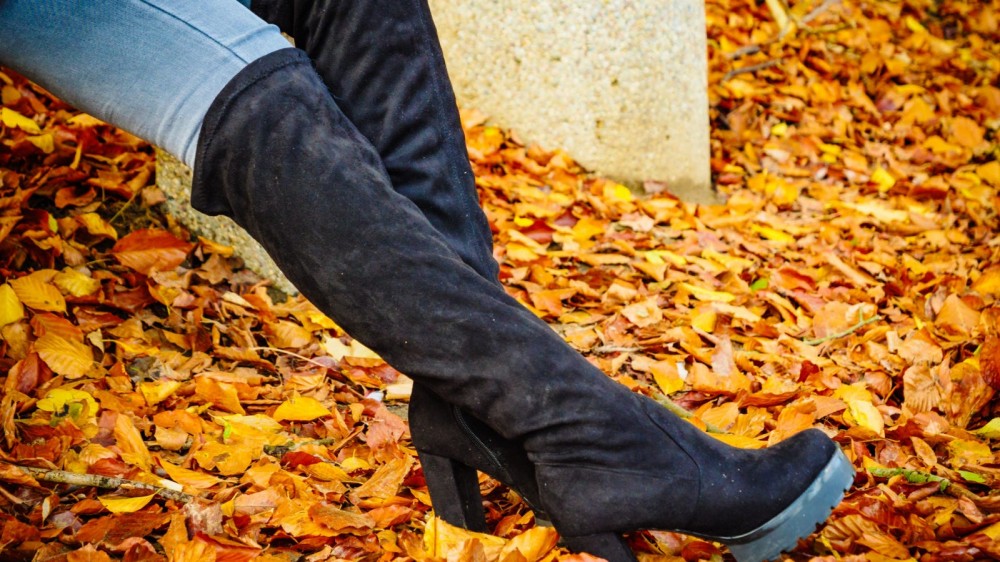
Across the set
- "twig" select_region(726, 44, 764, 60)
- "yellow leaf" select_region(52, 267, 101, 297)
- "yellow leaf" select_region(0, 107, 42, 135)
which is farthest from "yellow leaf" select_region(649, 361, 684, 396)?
"twig" select_region(726, 44, 764, 60)

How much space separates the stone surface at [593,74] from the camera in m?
2.70

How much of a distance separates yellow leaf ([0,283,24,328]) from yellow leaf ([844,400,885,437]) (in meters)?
1.55

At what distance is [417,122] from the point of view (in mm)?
1079

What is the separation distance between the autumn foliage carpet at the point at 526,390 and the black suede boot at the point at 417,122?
0.14m

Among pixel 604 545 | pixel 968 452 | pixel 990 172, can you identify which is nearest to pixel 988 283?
pixel 968 452

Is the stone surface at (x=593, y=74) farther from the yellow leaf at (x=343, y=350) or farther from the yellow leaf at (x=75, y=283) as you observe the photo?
the yellow leaf at (x=75, y=283)

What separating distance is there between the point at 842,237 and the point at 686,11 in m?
0.88

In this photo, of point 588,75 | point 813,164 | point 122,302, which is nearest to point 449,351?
point 122,302

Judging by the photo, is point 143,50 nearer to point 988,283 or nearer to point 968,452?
point 968,452

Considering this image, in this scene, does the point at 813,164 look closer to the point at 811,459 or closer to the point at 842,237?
the point at 842,237

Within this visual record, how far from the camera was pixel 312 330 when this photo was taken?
1825 mm

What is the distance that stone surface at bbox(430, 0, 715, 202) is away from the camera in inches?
106

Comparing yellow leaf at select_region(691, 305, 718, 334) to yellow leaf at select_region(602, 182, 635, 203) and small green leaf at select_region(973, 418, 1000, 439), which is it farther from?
yellow leaf at select_region(602, 182, 635, 203)

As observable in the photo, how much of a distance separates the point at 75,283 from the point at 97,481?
1.95 feet
